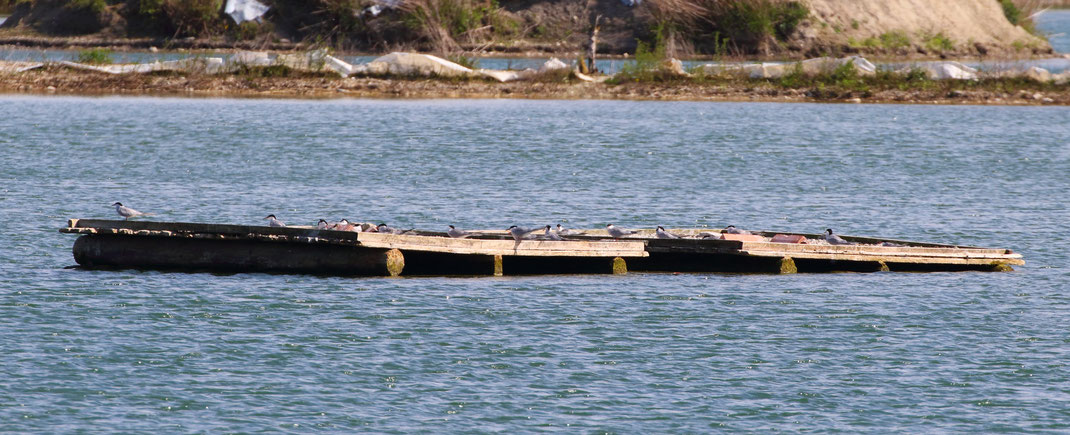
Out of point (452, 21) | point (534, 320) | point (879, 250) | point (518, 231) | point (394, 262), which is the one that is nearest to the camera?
point (534, 320)

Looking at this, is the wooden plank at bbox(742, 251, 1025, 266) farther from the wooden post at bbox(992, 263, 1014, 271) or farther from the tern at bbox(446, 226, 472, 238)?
the tern at bbox(446, 226, 472, 238)

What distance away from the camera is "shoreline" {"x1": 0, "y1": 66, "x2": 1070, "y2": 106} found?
68.5m

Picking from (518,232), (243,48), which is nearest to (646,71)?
(243,48)

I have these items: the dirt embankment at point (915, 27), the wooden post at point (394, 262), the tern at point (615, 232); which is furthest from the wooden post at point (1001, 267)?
the dirt embankment at point (915, 27)

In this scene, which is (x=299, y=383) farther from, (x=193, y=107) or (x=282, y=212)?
(x=193, y=107)

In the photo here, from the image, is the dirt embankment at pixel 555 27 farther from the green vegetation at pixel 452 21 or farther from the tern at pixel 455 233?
the tern at pixel 455 233

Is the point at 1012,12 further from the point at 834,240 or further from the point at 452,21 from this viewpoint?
the point at 834,240

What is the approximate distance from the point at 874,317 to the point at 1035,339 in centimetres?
263

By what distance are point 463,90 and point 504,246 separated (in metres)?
44.1

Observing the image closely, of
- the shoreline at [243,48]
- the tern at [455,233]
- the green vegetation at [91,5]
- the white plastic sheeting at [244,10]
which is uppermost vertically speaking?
the green vegetation at [91,5]

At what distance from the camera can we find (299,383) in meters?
18.6

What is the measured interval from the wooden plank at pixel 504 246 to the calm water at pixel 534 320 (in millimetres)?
569

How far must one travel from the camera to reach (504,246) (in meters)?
26.0

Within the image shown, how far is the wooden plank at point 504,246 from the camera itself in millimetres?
25328
